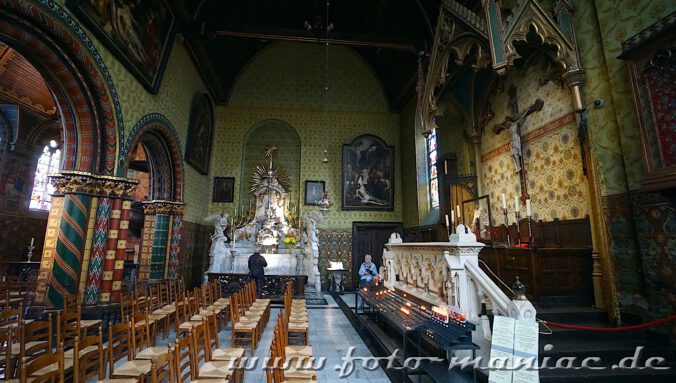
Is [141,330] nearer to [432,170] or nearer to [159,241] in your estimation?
[159,241]

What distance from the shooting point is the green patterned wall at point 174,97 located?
20.9ft

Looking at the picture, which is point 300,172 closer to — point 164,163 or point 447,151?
point 164,163

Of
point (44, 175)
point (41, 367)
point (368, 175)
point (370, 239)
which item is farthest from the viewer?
point (368, 175)

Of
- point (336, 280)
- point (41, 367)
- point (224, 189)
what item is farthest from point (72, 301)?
point (336, 280)

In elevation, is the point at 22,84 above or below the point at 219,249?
above

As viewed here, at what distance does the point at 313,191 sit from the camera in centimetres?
1295

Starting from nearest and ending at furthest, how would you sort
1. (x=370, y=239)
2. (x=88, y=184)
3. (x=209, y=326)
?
(x=209, y=326) → (x=88, y=184) → (x=370, y=239)

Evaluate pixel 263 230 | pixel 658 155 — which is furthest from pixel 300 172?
pixel 658 155

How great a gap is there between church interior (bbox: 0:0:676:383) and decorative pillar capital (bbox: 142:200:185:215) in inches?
4.9

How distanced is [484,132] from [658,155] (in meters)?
5.20

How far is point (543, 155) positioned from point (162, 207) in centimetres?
1010

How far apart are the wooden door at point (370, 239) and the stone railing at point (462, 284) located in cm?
729

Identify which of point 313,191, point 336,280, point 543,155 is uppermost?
point 313,191

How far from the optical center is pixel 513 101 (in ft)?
23.9
